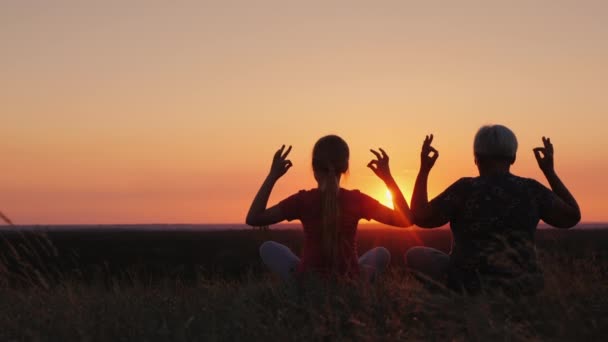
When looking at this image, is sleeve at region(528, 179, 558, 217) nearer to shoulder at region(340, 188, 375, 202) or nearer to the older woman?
the older woman

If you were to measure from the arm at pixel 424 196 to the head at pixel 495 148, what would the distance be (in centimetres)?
31

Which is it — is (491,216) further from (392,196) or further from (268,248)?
(268,248)

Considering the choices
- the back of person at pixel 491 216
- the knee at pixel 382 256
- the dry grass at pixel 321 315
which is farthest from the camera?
the knee at pixel 382 256

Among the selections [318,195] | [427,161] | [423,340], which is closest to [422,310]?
[423,340]

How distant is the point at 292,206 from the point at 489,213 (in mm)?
1575

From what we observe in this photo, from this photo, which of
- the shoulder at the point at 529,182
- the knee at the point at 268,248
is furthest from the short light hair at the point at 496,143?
the knee at the point at 268,248

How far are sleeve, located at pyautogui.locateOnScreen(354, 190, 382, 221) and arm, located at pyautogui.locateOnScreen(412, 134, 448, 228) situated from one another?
24.5 inches

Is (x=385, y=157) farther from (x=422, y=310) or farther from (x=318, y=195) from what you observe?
(x=422, y=310)

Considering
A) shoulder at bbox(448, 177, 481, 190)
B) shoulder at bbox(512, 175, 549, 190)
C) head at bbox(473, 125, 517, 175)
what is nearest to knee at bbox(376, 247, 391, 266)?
shoulder at bbox(448, 177, 481, 190)

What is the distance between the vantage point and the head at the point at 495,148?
6078mm

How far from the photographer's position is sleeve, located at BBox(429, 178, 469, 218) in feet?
20.1

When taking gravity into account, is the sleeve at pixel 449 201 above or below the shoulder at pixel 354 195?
below

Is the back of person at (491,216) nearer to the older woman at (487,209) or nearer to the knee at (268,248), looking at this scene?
the older woman at (487,209)

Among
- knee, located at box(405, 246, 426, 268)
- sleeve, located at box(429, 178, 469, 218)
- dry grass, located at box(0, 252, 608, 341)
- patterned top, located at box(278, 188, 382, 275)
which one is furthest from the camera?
patterned top, located at box(278, 188, 382, 275)
